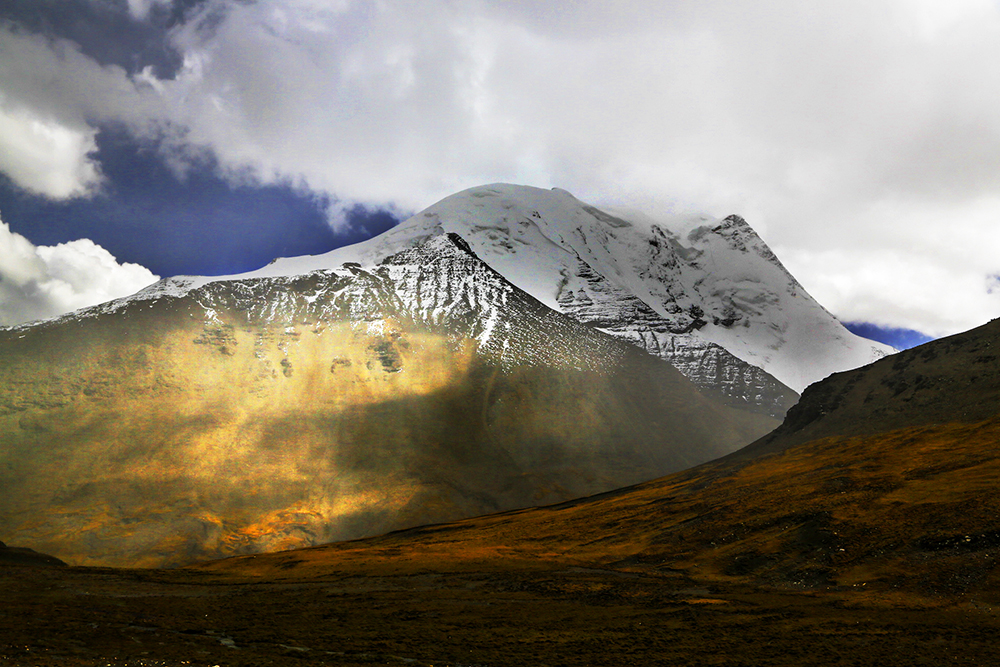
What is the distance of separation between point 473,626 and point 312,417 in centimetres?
10886

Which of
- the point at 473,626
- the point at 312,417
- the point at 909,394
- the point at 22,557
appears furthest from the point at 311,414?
the point at 473,626

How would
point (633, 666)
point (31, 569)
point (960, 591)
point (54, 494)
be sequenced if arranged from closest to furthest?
point (633, 666) → point (960, 591) → point (31, 569) → point (54, 494)

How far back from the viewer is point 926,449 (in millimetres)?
59875

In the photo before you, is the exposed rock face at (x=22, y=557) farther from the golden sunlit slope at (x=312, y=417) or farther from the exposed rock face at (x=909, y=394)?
the exposed rock face at (x=909, y=394)

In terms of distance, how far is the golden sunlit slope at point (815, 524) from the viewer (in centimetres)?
3890

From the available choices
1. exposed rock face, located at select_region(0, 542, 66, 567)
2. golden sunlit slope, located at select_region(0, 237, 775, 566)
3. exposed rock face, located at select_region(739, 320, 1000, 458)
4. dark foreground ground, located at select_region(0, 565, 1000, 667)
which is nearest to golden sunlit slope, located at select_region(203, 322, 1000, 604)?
exposed rock face, located at select_region(739, 320, 1000, 458)

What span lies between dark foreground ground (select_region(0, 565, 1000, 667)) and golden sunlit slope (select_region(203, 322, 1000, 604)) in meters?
5.40

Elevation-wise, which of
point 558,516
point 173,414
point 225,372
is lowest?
point 558,516

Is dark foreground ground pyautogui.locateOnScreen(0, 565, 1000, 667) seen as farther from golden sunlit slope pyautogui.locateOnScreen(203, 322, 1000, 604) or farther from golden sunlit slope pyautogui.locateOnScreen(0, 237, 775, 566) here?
golden sunlit slope pyautogui.locateOnScreen(0, 237, 775, 566)

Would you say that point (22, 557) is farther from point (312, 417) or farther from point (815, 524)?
point (312, 417)

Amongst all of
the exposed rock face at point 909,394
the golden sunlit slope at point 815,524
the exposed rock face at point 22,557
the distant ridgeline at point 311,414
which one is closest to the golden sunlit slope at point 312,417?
the distant ridgeline at point 311,414

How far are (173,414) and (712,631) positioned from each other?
391 feet

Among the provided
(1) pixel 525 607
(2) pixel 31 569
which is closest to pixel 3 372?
(2) pixel 31 569

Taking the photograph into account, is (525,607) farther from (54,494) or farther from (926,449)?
(54,494)
